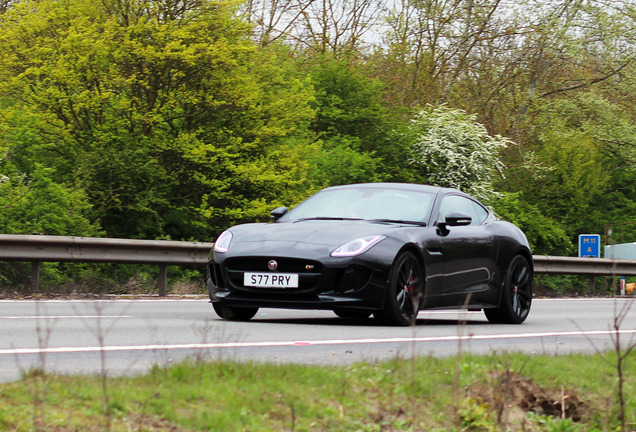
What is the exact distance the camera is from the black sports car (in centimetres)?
966

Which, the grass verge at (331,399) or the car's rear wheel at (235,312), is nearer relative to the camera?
the grass verge at (331,399)

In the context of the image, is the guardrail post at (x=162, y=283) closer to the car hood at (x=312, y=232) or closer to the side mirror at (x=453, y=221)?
the car hood at (x=312, y=232)

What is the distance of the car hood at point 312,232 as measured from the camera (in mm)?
9828

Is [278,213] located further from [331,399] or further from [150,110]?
[150,110]

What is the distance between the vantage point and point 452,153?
1259 inches

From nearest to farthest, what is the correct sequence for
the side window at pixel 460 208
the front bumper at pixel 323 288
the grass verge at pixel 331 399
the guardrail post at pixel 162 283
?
1. the grass verge at pixel 331 399
2. the front bumper at pixel 323 288
3. the side window at pixel 460 208
4. the guardrail post at pixel 162 283

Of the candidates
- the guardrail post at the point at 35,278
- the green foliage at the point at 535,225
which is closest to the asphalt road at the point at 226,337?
the guardrail post at the point at 35,278

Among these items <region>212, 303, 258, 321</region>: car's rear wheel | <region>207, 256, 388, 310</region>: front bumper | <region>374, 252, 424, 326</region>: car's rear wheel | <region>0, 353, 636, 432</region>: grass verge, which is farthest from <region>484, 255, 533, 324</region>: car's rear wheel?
<region>0, 353, 636, 432</region>: grass verge

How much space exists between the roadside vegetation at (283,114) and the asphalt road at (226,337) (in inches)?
200

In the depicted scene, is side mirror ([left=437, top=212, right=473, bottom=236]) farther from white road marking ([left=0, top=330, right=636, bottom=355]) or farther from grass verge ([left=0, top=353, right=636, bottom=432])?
grass verge ([left=0, top=353, right=636, bottom=432])

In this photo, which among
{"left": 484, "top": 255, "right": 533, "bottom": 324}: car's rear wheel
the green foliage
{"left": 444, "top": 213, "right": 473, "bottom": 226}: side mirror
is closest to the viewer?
{"left": 444, "top": 213, "right": 473, "bottom": 226}: side mirror

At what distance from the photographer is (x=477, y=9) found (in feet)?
125

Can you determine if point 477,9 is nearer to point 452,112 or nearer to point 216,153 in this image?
point 452,112

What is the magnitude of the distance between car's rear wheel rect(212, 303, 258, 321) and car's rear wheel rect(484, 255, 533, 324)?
2857 mm
